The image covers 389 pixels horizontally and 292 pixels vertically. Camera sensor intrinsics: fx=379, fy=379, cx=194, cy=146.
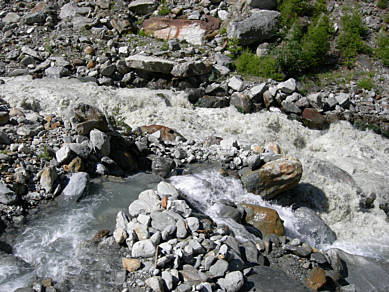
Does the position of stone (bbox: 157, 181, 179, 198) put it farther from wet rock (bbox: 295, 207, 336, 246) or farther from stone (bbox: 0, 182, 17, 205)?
wet rock (bbox: 295, 207, 336, 246)

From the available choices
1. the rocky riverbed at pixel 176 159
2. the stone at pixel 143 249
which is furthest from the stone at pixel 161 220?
the stone at pixel 143 249

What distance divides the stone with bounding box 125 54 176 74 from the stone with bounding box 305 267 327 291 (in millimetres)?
10255

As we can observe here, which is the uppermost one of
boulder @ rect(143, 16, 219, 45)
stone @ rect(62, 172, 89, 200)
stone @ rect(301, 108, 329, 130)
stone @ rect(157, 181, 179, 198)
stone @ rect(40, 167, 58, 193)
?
boulder @ rect(143, 16, 219, 45)

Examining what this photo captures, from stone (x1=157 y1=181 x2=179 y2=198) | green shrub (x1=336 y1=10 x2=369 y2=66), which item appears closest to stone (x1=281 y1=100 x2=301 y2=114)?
green shrub (x1=336 y1=10 x2=369 y2=66)

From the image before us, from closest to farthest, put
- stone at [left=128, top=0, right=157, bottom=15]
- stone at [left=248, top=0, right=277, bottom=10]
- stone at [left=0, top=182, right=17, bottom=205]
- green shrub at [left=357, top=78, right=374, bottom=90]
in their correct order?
stone at [left=0, top=182, right=17, bottom=205] → green shrub at [left=357, top=78, right=374, bottom=90] → stone at [left=248, top=0, right=277, bottom=10] → stone at [left=128, top=0, right=157, bottom=15]

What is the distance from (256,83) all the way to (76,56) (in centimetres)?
738

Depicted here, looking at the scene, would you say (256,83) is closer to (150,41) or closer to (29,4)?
(150,41)

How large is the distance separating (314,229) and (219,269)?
353 centimetres

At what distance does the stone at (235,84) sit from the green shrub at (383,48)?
6.63 metres

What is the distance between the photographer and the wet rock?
849 cm

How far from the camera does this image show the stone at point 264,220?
7.97 meters

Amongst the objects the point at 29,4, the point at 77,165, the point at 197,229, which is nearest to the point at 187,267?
the point at 197,229

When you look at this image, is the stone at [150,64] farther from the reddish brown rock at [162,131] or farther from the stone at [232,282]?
the stone at [232,282]

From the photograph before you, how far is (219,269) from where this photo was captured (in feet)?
19.5
